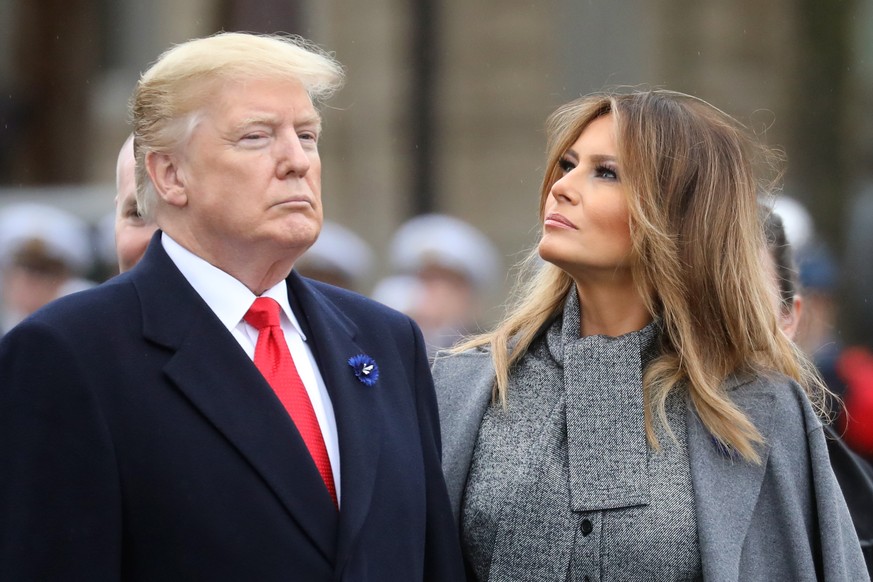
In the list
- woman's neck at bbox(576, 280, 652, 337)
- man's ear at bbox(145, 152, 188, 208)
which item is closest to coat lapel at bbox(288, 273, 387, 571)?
man's ear at bbox(145, 152, 188, 208)

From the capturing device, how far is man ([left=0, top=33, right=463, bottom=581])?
8.96 ft

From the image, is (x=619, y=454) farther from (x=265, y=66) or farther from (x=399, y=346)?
(x=265, y=66)

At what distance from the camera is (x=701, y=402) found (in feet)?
11.7

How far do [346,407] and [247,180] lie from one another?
52cm

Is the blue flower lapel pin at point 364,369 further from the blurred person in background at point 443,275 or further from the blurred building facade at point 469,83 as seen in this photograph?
the blurred building facade at point 469,83

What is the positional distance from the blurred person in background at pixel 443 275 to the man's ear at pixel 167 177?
4.31m

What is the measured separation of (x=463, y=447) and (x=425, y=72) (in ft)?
32.2

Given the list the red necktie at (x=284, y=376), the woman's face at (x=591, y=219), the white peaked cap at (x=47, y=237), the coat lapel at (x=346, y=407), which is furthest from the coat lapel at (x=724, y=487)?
the white peaked cap at (x=47, y=237)

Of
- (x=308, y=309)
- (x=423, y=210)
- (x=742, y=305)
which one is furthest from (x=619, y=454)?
(x=423, y=210)

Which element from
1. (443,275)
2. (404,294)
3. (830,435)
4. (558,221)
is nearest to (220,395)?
(558,221)

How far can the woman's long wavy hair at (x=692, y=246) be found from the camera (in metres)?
3.64

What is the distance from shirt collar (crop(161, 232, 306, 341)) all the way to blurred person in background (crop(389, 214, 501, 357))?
4289 millimetres

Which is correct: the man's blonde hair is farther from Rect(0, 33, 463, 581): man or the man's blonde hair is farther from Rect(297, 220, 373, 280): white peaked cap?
Rect(297, 220, 373, 280): white peaked cap

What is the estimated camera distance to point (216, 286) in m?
3.06
